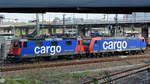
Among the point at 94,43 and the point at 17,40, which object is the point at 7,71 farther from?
the point at 94,43

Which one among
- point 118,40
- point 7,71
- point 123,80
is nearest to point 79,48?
point 118,40

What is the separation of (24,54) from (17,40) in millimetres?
1460

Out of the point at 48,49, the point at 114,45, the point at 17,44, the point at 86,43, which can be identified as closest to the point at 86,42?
the point at 86,43

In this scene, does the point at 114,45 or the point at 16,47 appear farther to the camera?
the point at 114,45

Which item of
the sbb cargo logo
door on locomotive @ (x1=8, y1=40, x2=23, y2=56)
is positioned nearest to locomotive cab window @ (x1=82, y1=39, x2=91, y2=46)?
the sbb cargo logo

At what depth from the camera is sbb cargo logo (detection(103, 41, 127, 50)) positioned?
2257cm

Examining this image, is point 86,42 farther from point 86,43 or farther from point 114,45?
point 114,45

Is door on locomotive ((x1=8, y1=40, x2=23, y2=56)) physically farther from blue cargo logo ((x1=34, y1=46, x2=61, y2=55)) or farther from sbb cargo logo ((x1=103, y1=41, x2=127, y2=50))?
sbb cargo logo ((x1=103, y1=41, x2=127, y2=50))

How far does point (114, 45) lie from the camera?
76.0 feet

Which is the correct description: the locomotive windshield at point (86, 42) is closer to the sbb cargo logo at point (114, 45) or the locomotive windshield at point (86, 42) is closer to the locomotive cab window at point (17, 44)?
the sbb cargo logo at point (114, 45)

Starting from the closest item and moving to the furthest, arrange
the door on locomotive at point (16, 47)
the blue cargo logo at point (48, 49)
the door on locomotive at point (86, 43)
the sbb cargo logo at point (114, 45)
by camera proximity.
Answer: the door on locomotive at point (16, 47)
the blue cargo logo at point (48, 49)
the door on locomotive at point (86, 43)
the sbb cargo logo at point (114, 45)

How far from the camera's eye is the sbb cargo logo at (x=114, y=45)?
22.6m

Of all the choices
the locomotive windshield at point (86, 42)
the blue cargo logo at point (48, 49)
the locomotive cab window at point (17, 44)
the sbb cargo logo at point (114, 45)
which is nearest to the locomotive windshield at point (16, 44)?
the locomotive cab window at point (17, 44)

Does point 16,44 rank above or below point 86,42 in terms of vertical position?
above
